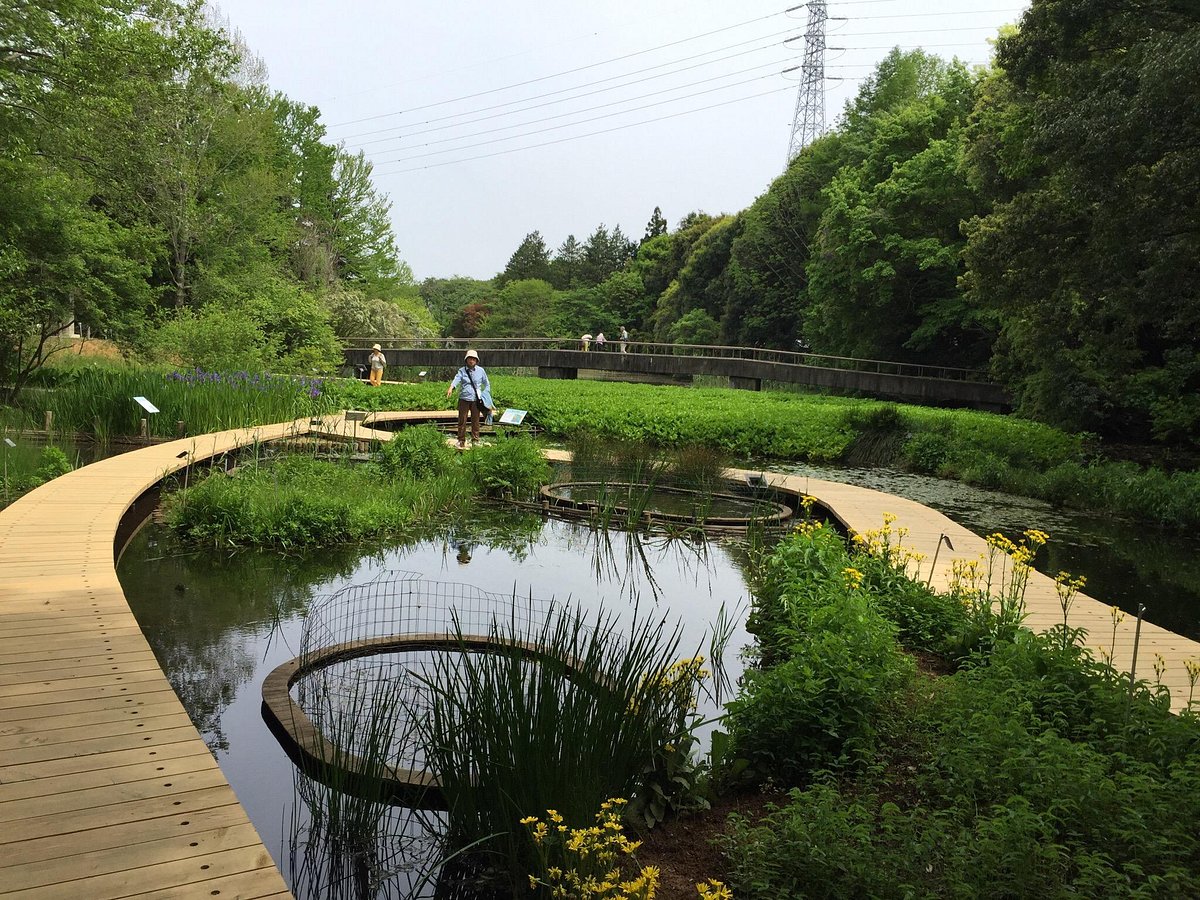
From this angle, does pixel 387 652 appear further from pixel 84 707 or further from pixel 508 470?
pixel 508 470

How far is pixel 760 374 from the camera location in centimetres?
3316

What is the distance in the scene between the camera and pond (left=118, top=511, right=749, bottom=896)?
4801 mm

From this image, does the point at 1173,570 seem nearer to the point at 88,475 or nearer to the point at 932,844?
the point at 932,844

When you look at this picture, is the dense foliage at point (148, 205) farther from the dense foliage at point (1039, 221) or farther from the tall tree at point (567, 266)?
the tall tree at point (567, 266)

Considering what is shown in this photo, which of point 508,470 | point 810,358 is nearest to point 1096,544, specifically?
point 508,470

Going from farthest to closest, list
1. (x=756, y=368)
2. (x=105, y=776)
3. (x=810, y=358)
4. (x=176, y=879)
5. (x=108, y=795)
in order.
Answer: (x=756, y=368), (x=810, y=358), (x=105, y=776), (x=108, y=795), (x=176, y=879)

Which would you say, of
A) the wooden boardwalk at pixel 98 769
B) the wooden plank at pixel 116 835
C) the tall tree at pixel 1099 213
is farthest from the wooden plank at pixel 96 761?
the tall tree at pixel 1099 213

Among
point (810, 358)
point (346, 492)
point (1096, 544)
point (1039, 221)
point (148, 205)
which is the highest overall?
point (148, 205)

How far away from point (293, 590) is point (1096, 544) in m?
9.42

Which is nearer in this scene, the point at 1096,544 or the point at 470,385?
the point at 1096,544

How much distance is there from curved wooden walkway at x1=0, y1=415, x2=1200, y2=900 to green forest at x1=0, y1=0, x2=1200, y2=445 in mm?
8746

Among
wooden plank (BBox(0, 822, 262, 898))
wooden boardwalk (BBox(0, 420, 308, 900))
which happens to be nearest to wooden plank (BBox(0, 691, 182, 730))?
wooden boardwalk (BBox(0, 420, 308, 900))

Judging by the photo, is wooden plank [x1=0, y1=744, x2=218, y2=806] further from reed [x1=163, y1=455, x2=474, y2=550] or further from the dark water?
the dark water

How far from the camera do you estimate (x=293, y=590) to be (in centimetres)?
759
